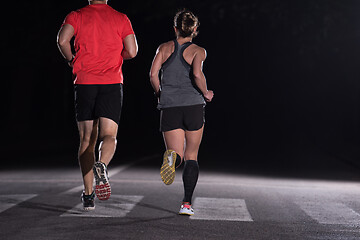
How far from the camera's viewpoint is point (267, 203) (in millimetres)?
8227

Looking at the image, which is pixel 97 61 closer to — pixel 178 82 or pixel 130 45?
pixel 130 45

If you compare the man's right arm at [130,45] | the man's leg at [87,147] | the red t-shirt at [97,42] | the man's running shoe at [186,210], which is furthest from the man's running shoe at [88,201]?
the man's right arm at [130,45]

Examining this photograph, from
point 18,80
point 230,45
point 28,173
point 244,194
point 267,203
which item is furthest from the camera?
point 230,45

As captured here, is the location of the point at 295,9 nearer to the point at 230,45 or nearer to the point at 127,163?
the point at 127,163

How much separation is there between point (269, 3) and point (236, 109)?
236 ft

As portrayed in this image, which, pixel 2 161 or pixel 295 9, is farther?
pixel 295 9

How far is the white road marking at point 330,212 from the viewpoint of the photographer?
679 centimetres

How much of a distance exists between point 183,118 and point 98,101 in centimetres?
96

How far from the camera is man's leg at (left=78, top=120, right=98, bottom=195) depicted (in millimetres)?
6672

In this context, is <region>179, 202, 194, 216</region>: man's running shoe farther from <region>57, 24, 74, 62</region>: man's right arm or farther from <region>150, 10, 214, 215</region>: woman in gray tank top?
<region>57, 24, 74, 62</region>: man's right arm

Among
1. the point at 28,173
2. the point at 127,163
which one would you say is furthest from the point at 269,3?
the point at 28,173

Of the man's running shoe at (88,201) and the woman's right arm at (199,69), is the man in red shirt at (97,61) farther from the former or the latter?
the woman's right arm at (199,69)

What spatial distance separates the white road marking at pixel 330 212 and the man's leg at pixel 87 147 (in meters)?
2.37

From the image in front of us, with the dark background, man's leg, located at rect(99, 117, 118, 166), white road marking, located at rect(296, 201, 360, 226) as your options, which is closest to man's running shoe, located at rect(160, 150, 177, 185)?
man's leg, located at rect(99, 117, 118, 166)
